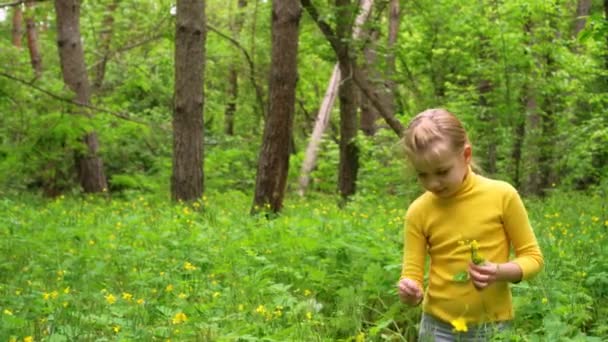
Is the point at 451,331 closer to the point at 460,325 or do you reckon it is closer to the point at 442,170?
the point at 460,325

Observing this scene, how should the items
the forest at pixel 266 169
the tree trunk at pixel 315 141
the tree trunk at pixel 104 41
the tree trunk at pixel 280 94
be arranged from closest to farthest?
the forest at pixel 266 169
the tree trunk at pixel 280 94
the tree trunk at pixel 315 141
the tree trunk at pixel 104 41

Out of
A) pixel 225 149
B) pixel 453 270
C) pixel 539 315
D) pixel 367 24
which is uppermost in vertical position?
pixel 367 24

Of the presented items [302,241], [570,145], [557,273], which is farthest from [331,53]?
[557,273]

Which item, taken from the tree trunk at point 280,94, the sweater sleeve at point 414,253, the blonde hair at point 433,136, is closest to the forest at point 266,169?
the tree trunk at point 280,94

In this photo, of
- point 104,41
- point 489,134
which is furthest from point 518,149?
point 104,41

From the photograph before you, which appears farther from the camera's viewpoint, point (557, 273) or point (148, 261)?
point (148, 261)

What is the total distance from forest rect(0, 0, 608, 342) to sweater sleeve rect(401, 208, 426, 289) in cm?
26

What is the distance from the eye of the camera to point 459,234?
2.81 m

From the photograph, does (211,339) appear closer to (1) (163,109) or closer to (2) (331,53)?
(2) (331,53)

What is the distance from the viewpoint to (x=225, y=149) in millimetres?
17625

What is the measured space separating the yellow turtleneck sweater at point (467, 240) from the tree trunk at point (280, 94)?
20.4 feet

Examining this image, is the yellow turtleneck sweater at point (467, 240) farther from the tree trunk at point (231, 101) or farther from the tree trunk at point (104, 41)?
the tree trunk at point (231, 101)

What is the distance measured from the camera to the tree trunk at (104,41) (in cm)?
1786

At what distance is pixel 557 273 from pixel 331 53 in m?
8.96
